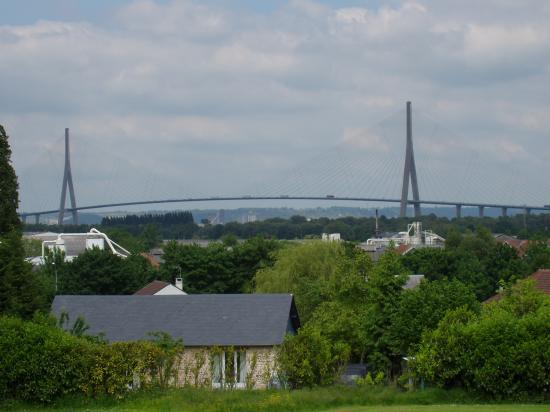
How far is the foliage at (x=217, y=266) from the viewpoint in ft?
170

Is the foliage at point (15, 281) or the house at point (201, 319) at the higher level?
the foliage at point (15, 281)

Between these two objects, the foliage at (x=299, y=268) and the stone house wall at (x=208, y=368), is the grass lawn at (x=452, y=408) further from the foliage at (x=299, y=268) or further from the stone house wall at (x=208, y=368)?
the foliage at (x=299, y=268)

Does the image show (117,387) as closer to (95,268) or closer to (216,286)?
(95,268)

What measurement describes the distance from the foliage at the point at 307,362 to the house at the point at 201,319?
2.43 metres

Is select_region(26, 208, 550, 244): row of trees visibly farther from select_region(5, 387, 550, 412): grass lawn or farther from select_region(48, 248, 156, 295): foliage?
select_region(5, 387, 550, 412): grass lawn

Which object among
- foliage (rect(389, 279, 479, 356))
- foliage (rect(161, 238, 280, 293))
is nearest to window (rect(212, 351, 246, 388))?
foliage (rect(389, 279, 479, 356))

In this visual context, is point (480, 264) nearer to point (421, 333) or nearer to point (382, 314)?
point (382, 314)

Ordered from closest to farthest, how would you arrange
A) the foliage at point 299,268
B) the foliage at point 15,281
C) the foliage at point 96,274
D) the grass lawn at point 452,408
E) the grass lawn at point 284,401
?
the grass lawn at point 452,408
the grass lawn at point 284,401
the foliage at point 15,281
the foliage at point 299,268
the foliage at point 96,274

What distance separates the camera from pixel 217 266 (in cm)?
5194

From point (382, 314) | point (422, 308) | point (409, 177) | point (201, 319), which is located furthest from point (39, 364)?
point (409, 177)

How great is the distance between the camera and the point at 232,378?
20.8 meters

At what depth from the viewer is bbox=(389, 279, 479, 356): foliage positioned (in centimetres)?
2305

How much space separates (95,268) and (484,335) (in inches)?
1252

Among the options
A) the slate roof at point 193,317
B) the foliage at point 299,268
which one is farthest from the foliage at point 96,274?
the slate roof at point 193,317
